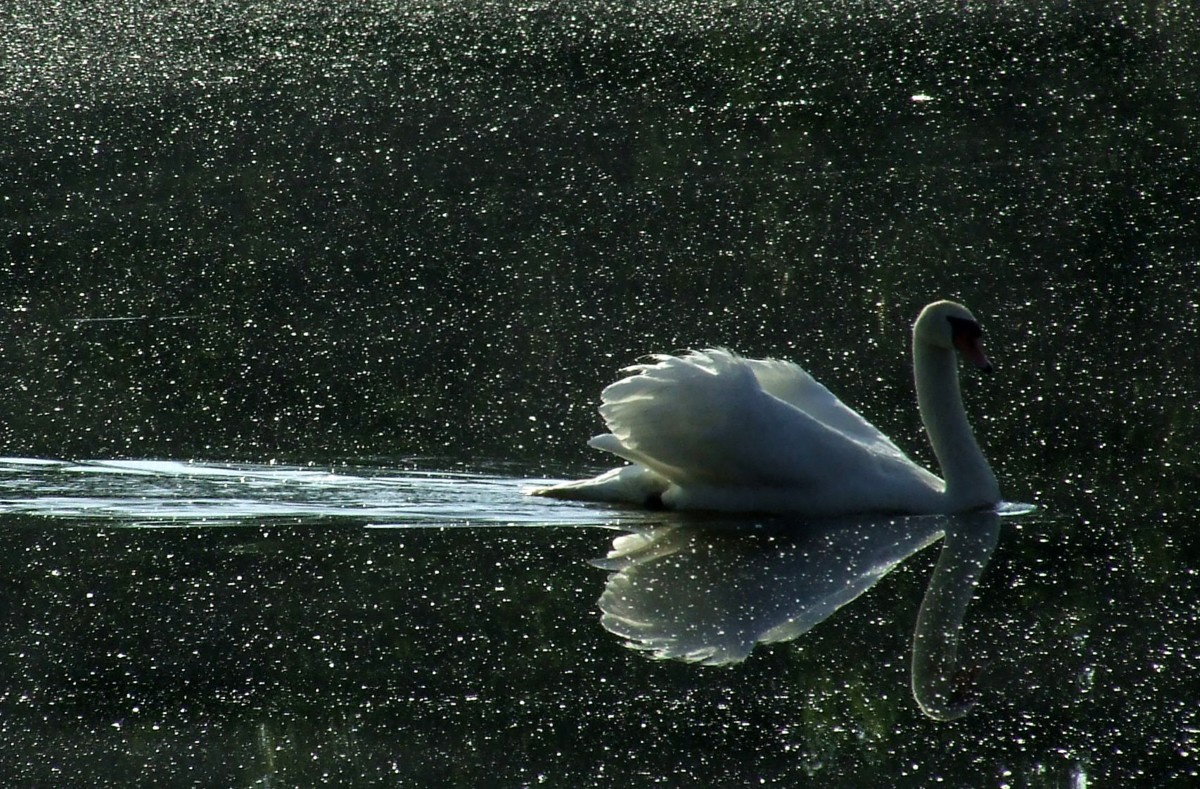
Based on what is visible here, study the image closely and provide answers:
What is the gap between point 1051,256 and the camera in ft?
25.4

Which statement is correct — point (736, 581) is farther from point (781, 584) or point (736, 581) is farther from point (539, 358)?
point (539, 358)

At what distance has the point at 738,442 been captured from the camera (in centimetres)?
537

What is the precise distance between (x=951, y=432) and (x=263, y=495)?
2178mm

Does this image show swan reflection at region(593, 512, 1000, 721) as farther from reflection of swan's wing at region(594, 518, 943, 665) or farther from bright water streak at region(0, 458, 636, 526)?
bright water streak at region(0, 458, 636, 526)

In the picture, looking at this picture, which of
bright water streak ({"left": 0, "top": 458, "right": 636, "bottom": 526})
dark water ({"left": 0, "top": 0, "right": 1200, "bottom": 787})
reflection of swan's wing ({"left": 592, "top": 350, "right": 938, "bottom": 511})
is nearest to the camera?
dark water ({"left": 0, "top": 0, "right": 1200, "bottom": 787})

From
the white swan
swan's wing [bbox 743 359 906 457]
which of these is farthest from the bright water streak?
swan's wing [bbox 743 359 906 457]

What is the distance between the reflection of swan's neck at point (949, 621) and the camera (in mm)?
4059

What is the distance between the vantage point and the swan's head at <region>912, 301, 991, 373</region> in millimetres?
5672

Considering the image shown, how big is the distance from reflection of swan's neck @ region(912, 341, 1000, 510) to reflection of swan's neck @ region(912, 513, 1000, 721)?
88 millimetres

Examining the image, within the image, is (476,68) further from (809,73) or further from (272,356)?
(272,356)

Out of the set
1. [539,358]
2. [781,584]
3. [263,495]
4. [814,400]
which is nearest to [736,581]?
[781,584]

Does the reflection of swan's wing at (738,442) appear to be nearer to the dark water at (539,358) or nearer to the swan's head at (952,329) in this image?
the dark water at (539,358)

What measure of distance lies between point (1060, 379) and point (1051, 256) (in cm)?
163

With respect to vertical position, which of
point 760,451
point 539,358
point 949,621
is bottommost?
point 949,621
